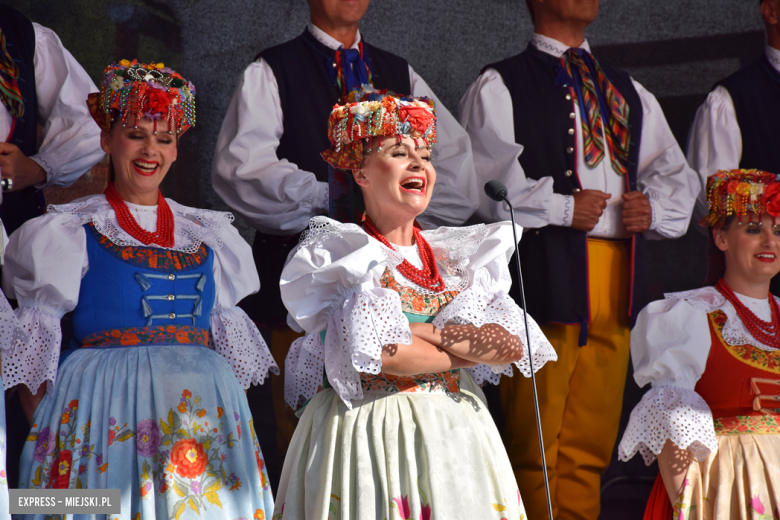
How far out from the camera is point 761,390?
9.06 feet

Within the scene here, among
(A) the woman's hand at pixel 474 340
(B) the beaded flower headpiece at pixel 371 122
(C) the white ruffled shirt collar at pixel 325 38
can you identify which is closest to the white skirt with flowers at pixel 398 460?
(A) the woman's hand at pixel 474 340

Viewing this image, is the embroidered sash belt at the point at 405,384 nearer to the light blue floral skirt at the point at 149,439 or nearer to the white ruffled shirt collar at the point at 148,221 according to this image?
the light blue floral skirt at the point at 149,439

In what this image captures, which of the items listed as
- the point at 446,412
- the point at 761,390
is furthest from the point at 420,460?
the point at 761,390

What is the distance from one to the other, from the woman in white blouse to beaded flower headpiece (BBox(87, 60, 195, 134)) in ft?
5.16

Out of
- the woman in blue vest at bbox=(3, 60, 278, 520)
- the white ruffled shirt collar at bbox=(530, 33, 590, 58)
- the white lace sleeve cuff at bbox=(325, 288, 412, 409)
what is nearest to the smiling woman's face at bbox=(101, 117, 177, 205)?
the woman in blue vest at bbox=(3, 60, 278, 520)

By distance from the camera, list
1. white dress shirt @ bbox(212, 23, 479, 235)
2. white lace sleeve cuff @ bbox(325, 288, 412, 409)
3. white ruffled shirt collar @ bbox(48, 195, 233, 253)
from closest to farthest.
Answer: white lace sleeve cuff @ bbox(325, 288, 412, 409) < white ruffled shirt collar @ bbox(48, 195, 233, 253) < white dress shirt @ bbox(212, 23, 479, 235)

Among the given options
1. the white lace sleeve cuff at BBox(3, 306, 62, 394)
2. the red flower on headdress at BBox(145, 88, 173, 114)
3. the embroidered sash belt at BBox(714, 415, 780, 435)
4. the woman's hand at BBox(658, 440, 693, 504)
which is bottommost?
the woman's hand at BBox(658, 440, 693, 504)

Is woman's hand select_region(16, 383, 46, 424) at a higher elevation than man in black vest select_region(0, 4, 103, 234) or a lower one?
lower

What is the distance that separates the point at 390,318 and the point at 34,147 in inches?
69.1

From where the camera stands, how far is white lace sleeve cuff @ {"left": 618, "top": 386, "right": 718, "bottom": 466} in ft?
8.61

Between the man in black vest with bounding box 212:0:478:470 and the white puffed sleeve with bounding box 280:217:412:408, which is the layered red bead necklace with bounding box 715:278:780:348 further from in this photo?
the white puffed sleeve with bounding box 280:217:412:408

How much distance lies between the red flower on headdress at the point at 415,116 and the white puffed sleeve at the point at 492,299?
293 mm

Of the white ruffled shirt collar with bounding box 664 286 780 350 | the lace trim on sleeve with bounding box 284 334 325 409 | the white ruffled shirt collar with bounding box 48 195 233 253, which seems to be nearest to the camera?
the lace trim on sleeve with bounding box 284 334 325 409

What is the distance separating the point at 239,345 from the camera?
113 inches
